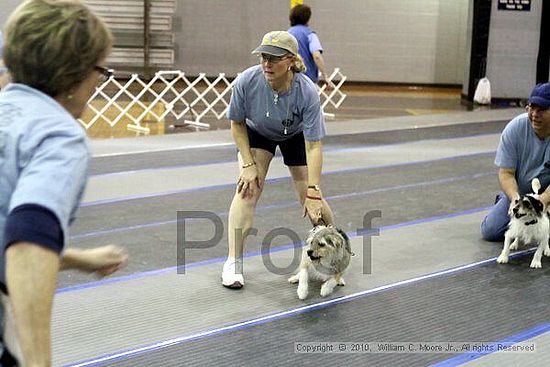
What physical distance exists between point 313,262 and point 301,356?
0.78m

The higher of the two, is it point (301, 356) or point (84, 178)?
point (84, 178)

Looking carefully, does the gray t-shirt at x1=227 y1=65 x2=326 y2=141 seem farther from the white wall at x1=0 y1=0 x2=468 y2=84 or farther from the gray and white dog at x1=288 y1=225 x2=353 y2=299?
the white wall at x1=0 y1=0 x2=468 y2=84

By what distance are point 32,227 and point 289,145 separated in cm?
328

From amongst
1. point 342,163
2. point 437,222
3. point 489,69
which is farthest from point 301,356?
point 489,69

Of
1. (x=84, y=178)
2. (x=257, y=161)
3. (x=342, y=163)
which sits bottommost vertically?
(x=342, y=163)

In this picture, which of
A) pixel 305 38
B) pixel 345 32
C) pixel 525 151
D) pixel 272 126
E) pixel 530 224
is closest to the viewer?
pixel 272 126

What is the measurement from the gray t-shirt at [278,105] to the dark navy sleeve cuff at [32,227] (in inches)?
119

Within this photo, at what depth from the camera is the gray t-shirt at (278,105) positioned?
417cm

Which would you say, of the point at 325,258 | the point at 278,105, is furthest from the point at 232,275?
the point at 278,105

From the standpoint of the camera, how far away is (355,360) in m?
3.35

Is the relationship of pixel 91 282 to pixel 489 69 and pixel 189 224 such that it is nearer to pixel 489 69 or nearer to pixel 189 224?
pixel 189 224

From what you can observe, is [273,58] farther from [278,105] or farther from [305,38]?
[305,38]

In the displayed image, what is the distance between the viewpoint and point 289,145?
4.43 meters

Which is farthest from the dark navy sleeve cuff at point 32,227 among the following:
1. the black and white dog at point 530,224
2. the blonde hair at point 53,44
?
the black and white dog at point 530,224
